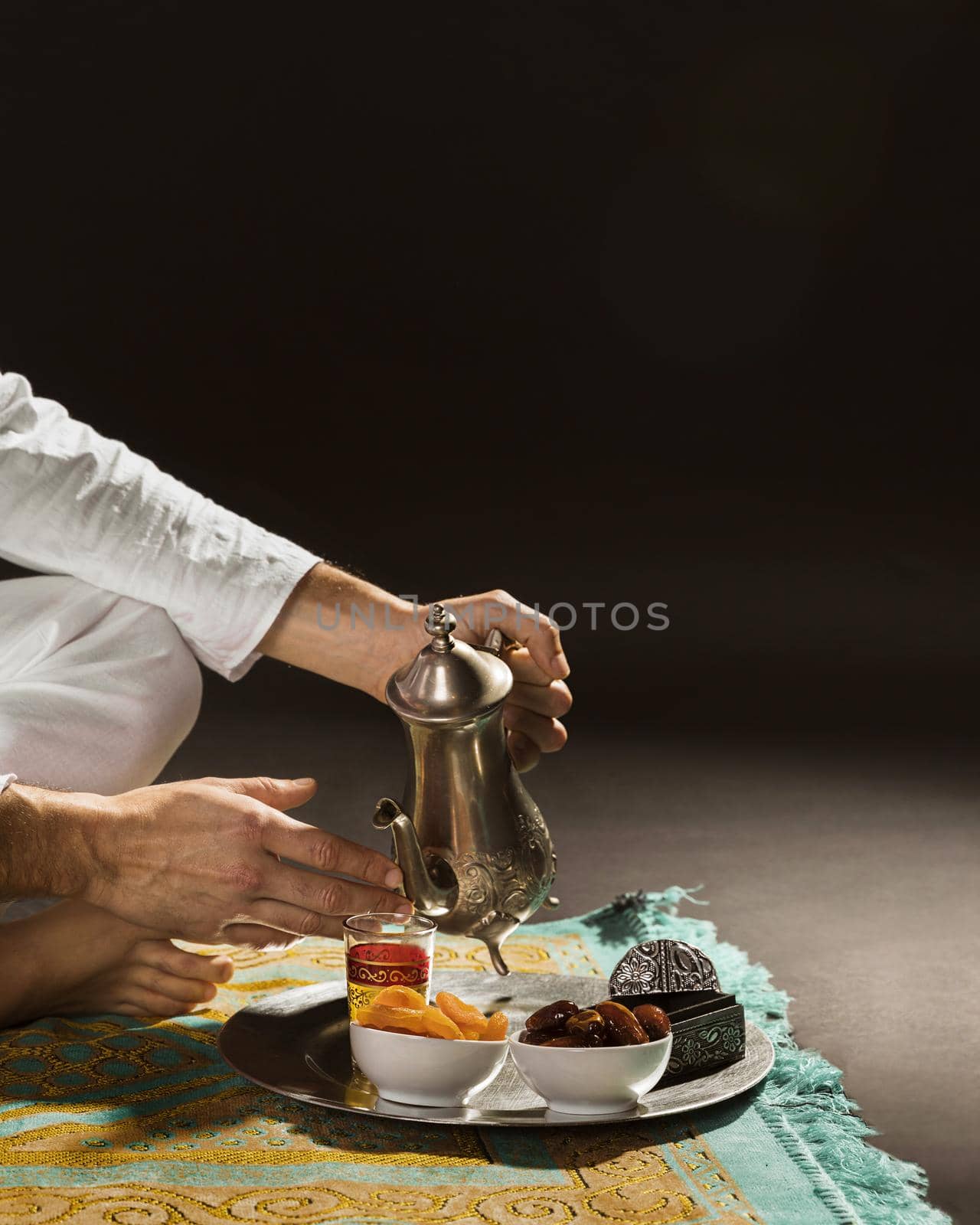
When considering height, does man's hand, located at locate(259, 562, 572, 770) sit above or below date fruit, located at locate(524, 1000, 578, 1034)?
above

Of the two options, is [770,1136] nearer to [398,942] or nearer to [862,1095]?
[862,1095]

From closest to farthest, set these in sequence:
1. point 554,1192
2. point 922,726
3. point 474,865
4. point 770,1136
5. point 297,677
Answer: point 554,1192 → point 770,1136 → point 474,865 → point 922,726 → point 297,677

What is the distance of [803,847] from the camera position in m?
2.60

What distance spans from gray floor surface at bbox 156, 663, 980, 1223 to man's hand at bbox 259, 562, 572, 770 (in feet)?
1.50

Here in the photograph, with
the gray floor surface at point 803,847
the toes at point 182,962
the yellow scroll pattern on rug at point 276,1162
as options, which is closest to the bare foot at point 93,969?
the toes at point 182,962

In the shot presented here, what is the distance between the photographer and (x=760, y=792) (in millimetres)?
2980

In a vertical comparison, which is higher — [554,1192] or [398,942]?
[398,942]

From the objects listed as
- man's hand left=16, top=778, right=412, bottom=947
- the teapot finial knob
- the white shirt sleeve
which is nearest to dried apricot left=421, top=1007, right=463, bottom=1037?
man's hand left=16, top=778, right=412, bottom=947

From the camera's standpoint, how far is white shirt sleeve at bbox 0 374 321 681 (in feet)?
6.09

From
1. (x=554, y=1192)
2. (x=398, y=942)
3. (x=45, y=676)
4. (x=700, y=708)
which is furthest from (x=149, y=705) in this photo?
(x=700, y=708)

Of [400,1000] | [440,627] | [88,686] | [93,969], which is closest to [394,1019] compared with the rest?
[400,1000]

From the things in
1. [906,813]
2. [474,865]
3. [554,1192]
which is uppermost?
[906,813]

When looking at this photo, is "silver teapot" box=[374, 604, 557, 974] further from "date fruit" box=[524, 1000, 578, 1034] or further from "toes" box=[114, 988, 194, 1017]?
"toes" box=[114, 988, 194, 1017]

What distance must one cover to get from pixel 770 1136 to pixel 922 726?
2.17m
